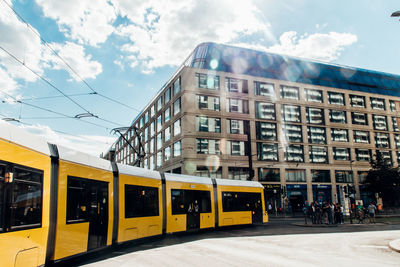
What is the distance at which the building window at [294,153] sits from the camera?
43.8 m

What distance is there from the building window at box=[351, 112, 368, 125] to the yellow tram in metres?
40.4

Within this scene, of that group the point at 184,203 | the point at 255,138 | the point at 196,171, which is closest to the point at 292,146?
the point at 255,138

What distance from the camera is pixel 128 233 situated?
37.8ft

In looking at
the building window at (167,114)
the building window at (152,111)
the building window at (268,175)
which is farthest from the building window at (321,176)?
the building window at (152,111)

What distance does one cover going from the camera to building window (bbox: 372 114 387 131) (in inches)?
2013

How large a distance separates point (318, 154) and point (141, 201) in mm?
37960

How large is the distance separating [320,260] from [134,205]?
6.41 metres

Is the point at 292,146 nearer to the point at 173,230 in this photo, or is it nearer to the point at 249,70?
the point at 249,70

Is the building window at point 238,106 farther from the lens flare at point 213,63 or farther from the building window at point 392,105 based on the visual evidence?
the building window at point 392,105

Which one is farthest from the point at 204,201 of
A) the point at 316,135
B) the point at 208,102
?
the point at 316,135

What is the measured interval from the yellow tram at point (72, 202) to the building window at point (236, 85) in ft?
89.8

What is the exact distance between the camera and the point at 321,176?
45.6m

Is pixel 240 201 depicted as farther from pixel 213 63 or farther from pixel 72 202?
pixel 213 63

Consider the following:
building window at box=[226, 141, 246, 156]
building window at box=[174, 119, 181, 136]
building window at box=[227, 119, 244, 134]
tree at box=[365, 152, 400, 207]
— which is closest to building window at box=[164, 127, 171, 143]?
building window at box=[174, 119, 181, 136]
